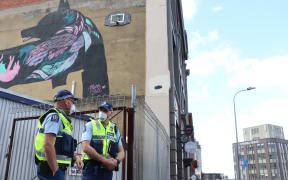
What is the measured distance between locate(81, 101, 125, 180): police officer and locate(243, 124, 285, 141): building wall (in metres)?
174

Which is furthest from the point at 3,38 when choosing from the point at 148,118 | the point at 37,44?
the point at 148,118

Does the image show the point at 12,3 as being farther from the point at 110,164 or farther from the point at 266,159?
the point at 266,159

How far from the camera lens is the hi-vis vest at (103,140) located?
4129 millimetres

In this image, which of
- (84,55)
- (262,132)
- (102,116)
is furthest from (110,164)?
(262,132)

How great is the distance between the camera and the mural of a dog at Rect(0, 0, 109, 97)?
55.8ft

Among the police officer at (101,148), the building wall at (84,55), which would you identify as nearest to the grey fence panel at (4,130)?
the police officer at (101,148)

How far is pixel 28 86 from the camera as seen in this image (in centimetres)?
1797

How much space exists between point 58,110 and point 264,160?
Answer: 135 metres

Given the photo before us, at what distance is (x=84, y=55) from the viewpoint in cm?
1766

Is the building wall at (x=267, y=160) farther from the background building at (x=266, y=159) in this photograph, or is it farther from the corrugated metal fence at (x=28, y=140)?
the corrugated metal fence at (x=28, y=140)

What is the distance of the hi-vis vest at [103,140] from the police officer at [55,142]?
42 cm

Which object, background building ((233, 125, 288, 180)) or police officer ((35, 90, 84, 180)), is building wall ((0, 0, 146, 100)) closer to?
police officer ((35, 90, 84, 180))

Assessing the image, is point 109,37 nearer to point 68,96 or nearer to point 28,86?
point 28,86

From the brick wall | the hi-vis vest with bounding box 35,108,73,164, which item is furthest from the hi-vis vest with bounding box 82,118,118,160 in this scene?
the brick wall
